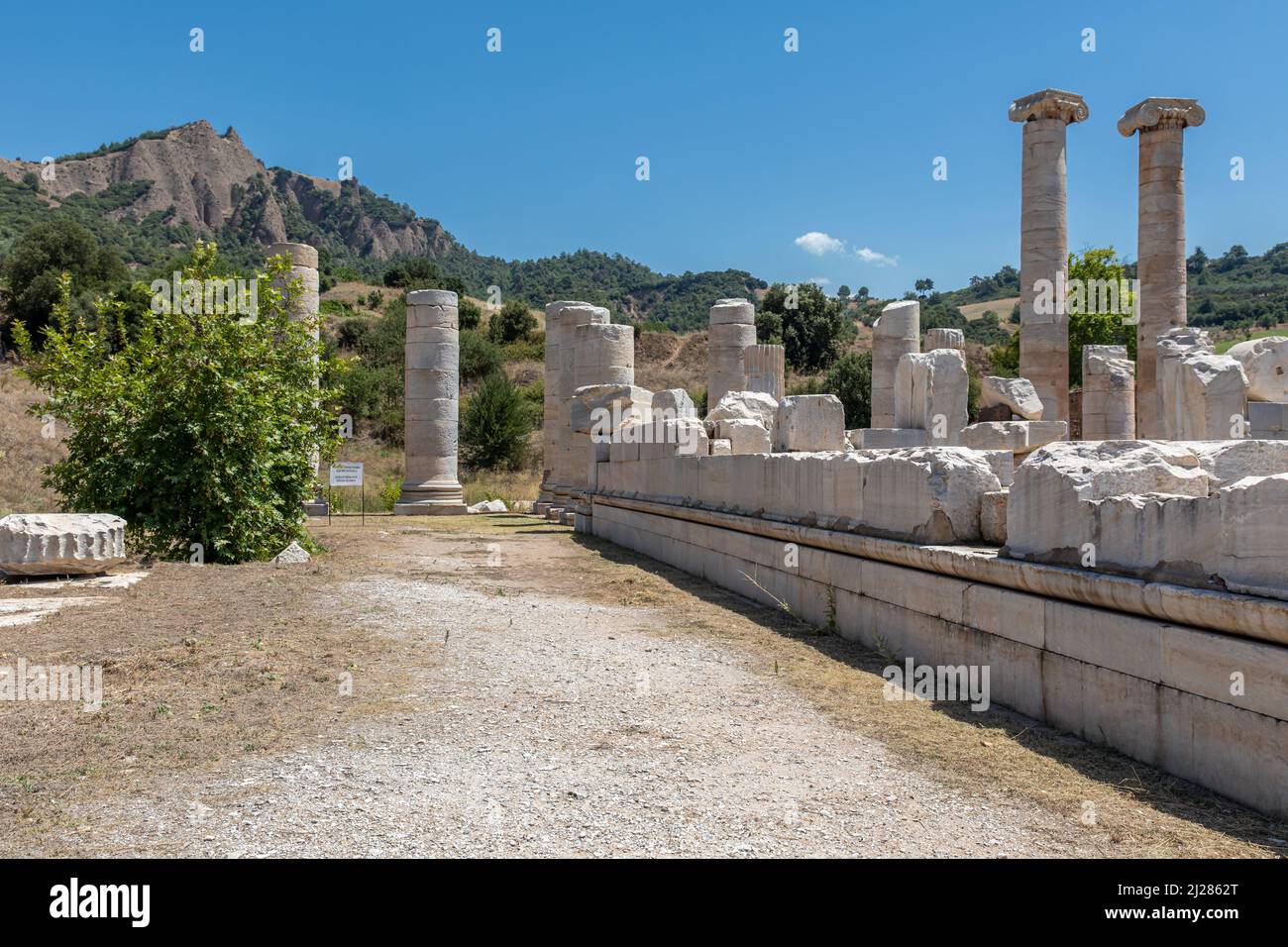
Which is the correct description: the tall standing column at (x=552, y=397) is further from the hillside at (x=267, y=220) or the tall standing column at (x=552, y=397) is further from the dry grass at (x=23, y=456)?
the hillside at (x=267, y=220)

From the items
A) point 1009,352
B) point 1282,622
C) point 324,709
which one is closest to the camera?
point 1282,622

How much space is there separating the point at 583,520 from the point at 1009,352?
25402 mm

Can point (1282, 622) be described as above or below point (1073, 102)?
below

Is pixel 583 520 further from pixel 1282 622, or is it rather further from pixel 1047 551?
pixel 1282 622

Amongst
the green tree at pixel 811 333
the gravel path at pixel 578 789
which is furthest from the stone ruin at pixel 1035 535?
the green tree at pixel 811 333

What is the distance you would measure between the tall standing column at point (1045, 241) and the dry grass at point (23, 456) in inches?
714

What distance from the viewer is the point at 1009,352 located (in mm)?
37281

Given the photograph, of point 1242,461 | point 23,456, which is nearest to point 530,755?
point 1242,461

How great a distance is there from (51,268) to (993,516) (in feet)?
134

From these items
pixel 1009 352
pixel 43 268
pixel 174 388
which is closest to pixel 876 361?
pixel 174 388

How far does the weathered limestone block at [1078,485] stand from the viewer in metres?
4.77

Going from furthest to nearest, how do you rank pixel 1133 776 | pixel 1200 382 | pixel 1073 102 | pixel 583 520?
pixel 1073 102 < pixel 583 520 < pixel 1200 382 < pixel 1133 776

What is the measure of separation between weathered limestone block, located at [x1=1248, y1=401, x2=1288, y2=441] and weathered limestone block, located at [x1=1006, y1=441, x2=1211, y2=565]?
6.13 meters

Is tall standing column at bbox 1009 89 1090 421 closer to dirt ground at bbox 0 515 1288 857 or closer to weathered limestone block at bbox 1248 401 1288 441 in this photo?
weathered limestone block at bbox 1248 401 1288 441
